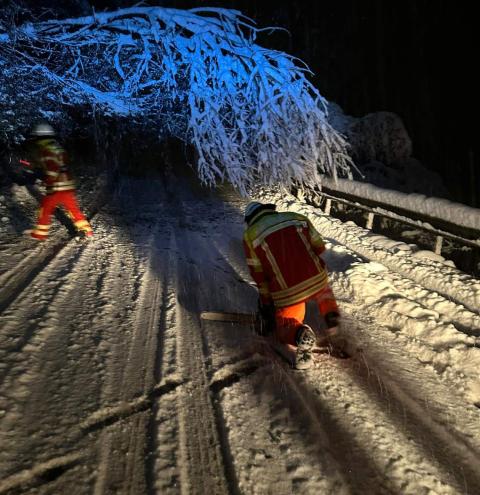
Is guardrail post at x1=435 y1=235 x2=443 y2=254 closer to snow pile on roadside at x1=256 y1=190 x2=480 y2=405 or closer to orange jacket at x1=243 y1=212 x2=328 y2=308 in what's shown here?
snow pile on roadside at x1=256 y1=190 x2=480 y2=405

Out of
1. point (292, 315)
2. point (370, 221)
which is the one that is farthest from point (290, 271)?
point (370, 221)

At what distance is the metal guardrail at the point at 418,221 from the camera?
15.4ft

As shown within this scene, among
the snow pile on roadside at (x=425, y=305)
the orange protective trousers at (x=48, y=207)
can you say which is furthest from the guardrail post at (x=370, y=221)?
the orange protective trousers at (x=48, y=207)

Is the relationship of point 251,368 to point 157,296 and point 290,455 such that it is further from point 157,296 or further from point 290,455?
point 157,296

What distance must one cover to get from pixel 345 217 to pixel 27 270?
5836mm

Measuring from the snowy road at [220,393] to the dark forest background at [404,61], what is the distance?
13889mm

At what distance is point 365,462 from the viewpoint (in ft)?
7.27

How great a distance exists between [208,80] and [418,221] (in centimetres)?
475

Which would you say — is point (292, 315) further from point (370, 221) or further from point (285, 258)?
point (370, 221)

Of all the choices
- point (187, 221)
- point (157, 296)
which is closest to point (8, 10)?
point (187, 221)

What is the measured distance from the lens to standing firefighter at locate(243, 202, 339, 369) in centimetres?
305

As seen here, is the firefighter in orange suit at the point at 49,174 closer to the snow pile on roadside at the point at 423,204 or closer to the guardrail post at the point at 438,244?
the snow pile on roadside at the point at 423,204

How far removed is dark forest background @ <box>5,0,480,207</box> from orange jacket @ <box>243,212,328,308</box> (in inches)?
574

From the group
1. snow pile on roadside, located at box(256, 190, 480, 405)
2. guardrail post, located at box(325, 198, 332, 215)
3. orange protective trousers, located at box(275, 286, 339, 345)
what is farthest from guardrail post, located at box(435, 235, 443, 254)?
orange protective trousers, located at box(275, 286, 339, 345)
